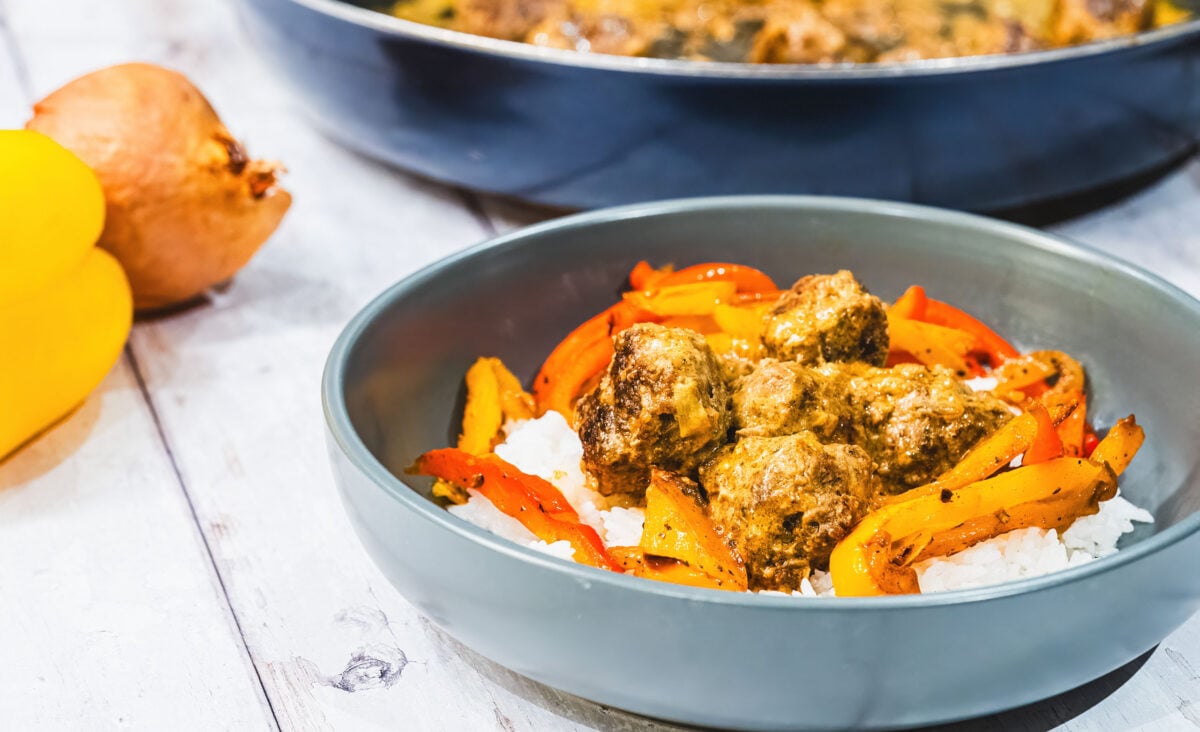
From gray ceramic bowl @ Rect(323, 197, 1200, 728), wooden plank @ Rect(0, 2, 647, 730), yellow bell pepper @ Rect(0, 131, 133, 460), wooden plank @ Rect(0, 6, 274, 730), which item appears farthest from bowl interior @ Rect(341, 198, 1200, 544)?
yellow bell pepper @ Rect(0, 131, 133, 460)

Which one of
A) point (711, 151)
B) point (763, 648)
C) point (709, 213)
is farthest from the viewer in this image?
point (711, 151)

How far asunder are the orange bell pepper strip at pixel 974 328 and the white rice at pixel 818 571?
0.98 ft

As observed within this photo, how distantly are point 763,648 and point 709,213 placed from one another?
915 mm

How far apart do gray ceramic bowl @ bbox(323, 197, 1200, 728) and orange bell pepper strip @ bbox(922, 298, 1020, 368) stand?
6 centimetres

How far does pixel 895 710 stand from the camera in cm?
120

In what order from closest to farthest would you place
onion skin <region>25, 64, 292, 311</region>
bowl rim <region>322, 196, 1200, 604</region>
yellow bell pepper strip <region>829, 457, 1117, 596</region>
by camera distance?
1. bowl rim <region>322, 196, 1200, 604</region>
2. yellow bell pepper strip <region>829, 457, 1117, 596</region>
3. onion skin <region>25, 64, 292, 311</region>

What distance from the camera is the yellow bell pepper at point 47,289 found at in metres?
1.85

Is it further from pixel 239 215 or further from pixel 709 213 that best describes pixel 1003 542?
pixel 239 215

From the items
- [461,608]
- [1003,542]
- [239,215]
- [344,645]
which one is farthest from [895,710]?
[239,215]

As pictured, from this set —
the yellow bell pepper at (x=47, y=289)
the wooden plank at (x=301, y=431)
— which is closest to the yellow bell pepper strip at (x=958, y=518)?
the wooden plank at (x=301, y=431)

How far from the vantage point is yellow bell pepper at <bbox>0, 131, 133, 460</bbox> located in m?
1.85

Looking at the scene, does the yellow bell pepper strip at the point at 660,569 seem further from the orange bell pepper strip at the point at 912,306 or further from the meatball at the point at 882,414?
the orange bell pepper strip at the point at 912,306

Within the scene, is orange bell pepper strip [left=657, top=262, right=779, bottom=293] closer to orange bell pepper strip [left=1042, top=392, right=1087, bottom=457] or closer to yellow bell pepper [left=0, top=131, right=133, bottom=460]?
orange bell pepper strip [left=1042, top=392, right=1087, bottom=457]

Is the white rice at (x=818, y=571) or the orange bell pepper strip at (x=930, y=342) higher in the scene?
the orange bell pepper strip at (x=930, y=342)
